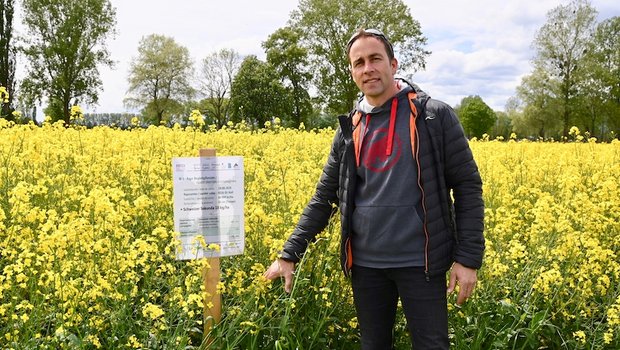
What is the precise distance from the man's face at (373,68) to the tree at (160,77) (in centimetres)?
4719

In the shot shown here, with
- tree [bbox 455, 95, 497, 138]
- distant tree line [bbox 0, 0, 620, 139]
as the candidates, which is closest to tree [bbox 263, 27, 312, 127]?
distant tree line [bbox 0, 0, 620, 139]

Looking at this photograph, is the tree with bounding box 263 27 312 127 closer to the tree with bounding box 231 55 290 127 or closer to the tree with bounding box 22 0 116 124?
the tree with bounding box 231 55 290 127

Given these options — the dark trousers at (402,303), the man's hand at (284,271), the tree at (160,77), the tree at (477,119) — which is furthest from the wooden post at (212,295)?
the tree at (477,119)

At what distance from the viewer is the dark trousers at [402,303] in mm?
2672

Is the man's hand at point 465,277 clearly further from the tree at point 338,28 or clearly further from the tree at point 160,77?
the tree at point 160,77

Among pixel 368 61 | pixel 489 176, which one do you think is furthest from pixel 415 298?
pixel 489 176

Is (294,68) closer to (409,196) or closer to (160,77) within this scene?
(160,77)

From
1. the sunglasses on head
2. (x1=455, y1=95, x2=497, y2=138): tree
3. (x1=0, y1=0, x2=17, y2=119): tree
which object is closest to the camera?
the sunglasses on head

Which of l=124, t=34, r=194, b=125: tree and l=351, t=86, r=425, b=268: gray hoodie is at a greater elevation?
l=124, t=34, r=194, b=125: tree

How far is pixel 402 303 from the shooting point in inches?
109

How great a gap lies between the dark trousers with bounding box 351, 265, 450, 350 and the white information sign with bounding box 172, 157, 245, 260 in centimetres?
84

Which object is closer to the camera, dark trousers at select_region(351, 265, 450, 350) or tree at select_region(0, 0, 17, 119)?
dark trousers at select_region(351, 265, 450, 350)

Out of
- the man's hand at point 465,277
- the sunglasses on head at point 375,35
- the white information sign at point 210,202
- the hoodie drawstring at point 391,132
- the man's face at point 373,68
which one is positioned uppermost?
the sunglasses on head at point 375,35

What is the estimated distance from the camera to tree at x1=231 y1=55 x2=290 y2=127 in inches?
1674
